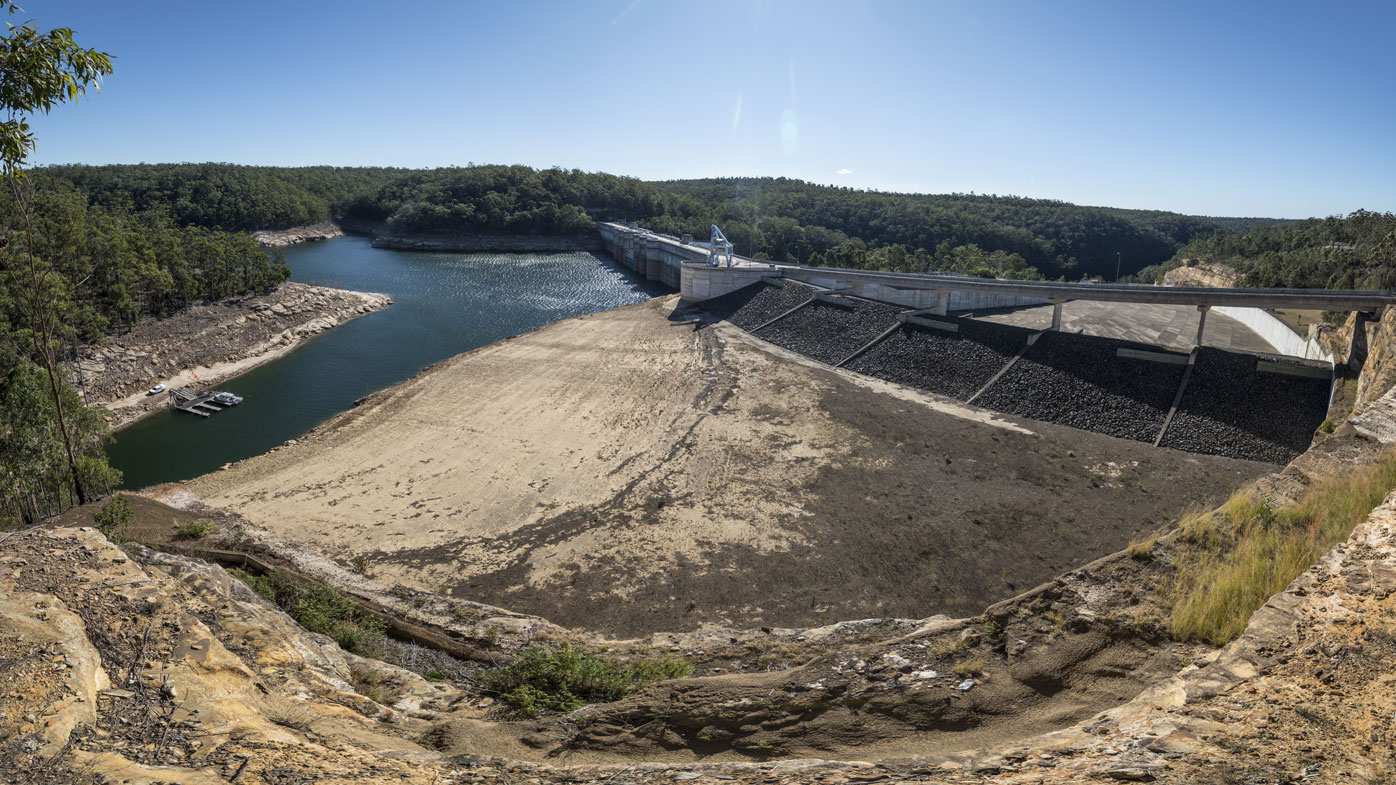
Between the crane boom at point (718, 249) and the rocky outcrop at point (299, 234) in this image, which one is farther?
the rocky outcrop at point (299, 234)

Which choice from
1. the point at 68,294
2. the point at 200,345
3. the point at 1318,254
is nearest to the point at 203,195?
the point at 200,345

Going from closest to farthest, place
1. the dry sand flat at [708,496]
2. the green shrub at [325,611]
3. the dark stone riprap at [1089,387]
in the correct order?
1. the green shrub at [325,611]
2. the dry sand flat at [708,496]
3. the dark stone riprap at [1089,387]

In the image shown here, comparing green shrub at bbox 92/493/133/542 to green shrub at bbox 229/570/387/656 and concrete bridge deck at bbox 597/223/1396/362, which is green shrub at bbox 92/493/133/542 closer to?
green shrub at bbox 229/570/387/656

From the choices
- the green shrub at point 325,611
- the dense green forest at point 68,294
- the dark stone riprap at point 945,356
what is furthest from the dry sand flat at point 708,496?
the dense green forest at point 68,294

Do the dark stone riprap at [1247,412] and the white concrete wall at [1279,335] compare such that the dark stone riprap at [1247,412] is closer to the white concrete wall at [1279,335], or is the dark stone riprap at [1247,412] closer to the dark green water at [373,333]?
the white concrete wall at [1279,335]

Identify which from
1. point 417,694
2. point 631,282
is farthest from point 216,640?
point 631,282

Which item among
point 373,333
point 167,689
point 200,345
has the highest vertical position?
point 373,333

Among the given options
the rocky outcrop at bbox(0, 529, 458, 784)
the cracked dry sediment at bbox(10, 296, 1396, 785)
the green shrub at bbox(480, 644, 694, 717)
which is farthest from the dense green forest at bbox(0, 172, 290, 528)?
the green shrub at bbox(480, 644, 694, 717)

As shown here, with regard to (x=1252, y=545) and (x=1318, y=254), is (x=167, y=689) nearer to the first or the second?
(x=1252, y=545)
